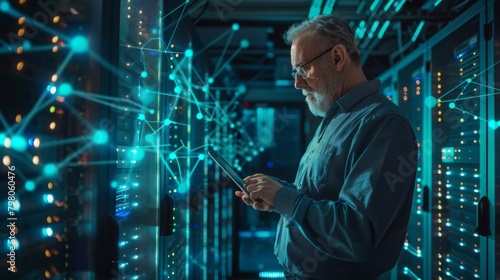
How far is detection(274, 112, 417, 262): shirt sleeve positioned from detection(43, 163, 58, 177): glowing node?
631 millimetres

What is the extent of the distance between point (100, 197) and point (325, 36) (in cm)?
91

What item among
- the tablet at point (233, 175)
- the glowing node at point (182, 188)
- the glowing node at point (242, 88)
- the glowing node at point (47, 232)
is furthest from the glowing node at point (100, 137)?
the glowing node at point (242, 88)

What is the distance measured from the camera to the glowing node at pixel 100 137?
879mm

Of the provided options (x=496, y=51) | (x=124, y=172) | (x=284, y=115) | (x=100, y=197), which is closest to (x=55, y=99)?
(x=100, y=197)

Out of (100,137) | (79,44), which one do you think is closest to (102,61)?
(79,44)

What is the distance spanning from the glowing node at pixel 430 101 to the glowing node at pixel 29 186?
2.14 meters

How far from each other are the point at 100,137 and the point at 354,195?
Answer: 0.72 metres

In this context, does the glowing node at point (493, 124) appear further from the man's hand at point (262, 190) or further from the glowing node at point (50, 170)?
the glowing node at point (50, 170)

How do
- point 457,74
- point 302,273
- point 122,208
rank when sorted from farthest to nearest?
point 457,74 < point 122,208 < point 302,273

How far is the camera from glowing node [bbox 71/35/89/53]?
88cm

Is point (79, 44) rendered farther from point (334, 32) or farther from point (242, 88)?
point (242, 88)

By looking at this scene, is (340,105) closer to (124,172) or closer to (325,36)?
(325,36)

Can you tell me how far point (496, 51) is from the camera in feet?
4.59

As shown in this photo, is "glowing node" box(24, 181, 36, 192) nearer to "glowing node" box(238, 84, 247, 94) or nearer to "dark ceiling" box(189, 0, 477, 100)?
"dark ceiling" box(189, 0, 477, 100)
